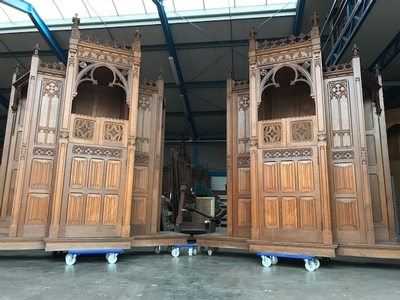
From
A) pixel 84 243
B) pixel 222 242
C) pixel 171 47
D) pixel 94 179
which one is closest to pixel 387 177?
pixel 222 242

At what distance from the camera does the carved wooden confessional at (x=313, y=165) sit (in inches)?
242

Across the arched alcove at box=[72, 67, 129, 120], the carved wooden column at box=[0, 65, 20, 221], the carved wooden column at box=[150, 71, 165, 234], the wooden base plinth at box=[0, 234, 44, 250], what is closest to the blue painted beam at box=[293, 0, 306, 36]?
the carved wooden column at box=[150, 71, 165, 234]

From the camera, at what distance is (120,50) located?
7293 mm

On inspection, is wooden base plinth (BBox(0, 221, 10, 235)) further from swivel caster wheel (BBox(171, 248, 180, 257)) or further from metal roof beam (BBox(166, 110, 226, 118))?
metal roof beam (BBox(166, 110, 226, 118))

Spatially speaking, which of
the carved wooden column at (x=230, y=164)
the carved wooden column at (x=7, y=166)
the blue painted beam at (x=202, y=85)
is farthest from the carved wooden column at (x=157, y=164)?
the blue painted beam at (x=202, y=85)

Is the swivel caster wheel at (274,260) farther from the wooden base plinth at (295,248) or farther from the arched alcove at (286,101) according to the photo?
the arched alcove at (286,101)

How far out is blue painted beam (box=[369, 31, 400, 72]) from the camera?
31.4 feet

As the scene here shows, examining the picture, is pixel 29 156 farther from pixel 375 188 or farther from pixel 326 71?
pixel 375 188

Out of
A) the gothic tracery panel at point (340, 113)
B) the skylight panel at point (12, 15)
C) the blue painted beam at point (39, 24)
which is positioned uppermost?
the skylight panel at point (12, 15)

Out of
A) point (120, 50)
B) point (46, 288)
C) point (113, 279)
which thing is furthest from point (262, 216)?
point (120, 50)

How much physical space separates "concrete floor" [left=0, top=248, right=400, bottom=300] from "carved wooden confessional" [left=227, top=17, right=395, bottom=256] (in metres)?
0.60

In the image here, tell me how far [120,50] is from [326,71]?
15.8 ft

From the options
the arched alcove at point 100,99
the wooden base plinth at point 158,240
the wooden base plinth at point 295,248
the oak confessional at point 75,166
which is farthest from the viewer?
the arched alcove at point 100,99

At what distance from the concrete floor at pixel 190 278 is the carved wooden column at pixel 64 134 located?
85 centimetres
